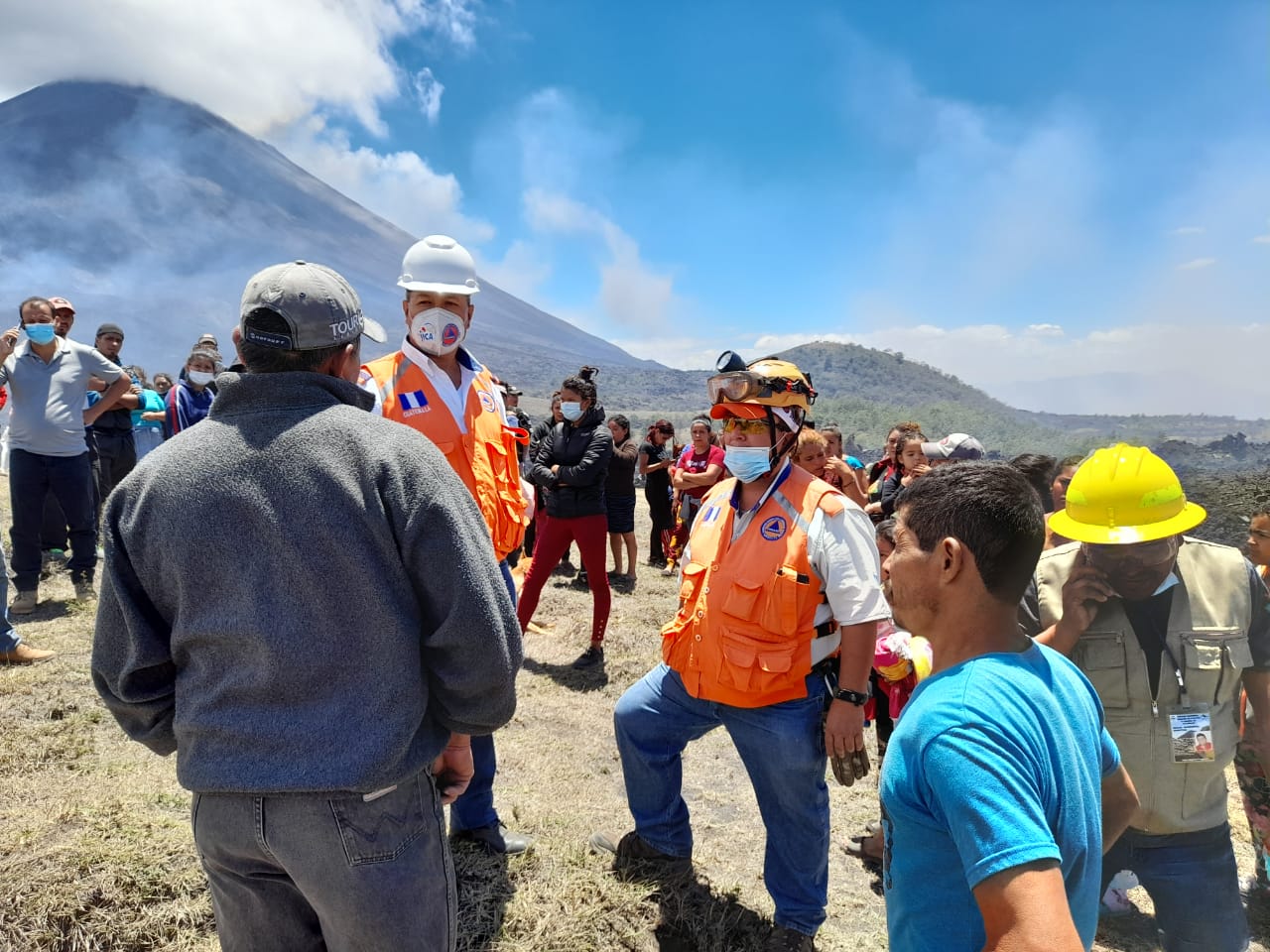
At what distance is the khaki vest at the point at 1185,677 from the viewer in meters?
2.15

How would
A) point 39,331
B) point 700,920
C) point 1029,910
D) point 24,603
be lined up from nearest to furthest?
point 1029,910
point 700,920
point 39,331
point 24,603

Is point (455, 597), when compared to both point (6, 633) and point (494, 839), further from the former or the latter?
point (6, 633)

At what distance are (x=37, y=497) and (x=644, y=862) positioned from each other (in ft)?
18.0

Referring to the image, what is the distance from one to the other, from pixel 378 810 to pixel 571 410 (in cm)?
475

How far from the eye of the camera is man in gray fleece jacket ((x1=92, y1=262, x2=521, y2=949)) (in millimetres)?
1303

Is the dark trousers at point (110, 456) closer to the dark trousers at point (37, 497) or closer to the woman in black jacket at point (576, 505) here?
the dark trousers at point (37, 497)

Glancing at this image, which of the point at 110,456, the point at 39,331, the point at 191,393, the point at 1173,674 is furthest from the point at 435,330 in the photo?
the point at 110,456

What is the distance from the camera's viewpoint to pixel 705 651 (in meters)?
2.55

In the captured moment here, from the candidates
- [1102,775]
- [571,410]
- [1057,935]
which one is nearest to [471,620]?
[1057,935]

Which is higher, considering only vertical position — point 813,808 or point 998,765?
point 998,765

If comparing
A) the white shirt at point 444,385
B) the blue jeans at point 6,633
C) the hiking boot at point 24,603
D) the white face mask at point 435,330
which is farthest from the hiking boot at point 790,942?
the hiking boot at point 24,603

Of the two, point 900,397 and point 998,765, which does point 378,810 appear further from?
point 900,397

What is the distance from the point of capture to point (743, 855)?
345 cm

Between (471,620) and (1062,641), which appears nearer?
(471,620)
